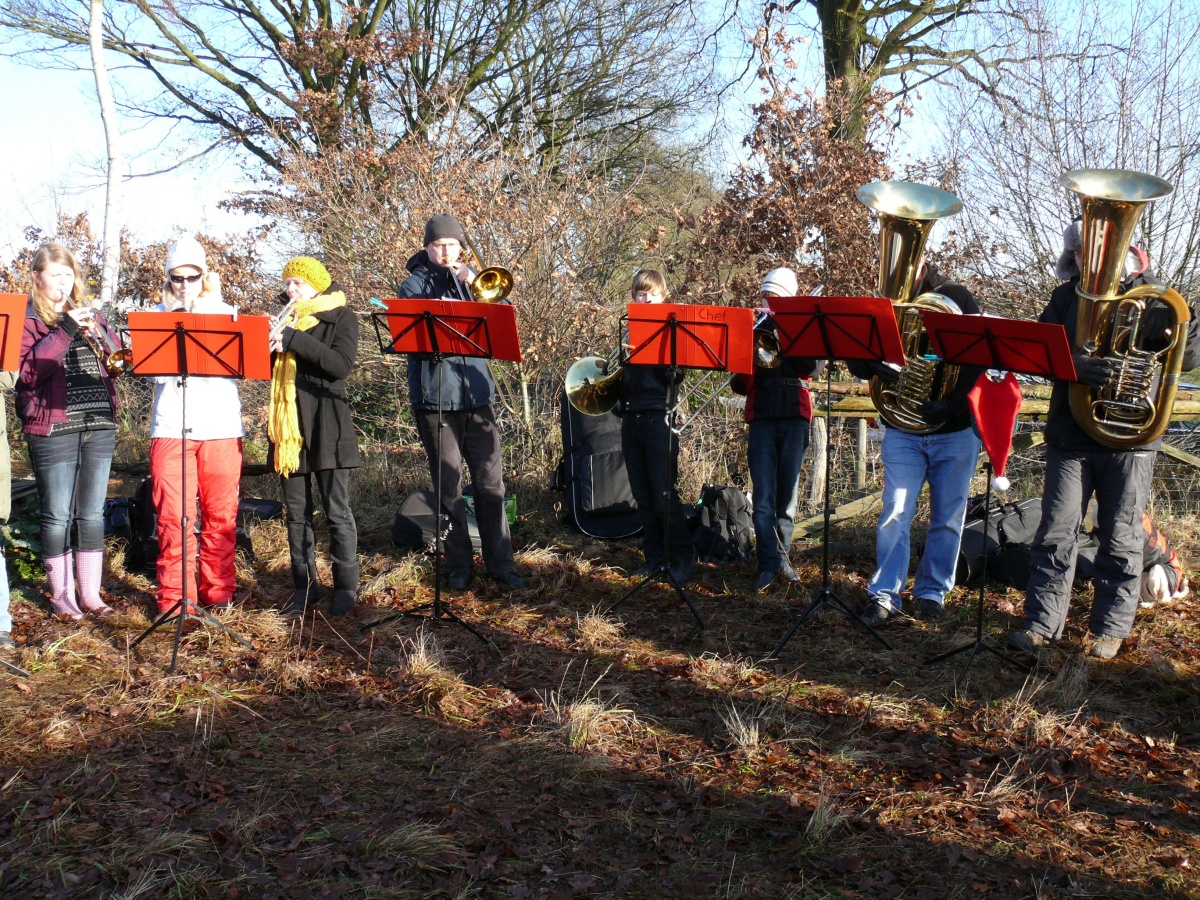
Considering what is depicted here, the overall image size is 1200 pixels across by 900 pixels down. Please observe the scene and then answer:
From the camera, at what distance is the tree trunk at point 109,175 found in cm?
1041

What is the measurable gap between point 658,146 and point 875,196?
36.1 feet

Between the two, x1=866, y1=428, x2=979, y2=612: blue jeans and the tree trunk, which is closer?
x1=866, y1=428, x2=979, y2=612: blue jeans

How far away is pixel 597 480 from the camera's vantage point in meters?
6.97

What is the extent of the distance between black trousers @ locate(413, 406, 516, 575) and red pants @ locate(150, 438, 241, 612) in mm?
1093

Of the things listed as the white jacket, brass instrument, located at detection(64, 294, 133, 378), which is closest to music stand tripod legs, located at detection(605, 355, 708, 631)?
the white jacket

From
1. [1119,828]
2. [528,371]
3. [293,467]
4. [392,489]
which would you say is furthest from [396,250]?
[1119,828]

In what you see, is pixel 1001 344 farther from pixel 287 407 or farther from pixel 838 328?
pixel 287 407

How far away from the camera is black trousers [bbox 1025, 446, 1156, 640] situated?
4.61 meters

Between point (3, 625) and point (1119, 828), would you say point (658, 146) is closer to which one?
point (3, 625)

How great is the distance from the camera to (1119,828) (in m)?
3.31

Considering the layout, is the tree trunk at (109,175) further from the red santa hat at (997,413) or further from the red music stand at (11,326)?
the red santa hat at (997,413)

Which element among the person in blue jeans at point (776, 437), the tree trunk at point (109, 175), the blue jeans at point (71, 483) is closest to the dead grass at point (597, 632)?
the person in blue jeans at point (776, 437)

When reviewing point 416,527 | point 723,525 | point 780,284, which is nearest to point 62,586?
point 416,527

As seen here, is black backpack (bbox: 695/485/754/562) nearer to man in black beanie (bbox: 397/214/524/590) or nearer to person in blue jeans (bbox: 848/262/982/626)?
person in blue jeans (bbox: 848/262/982/626)
